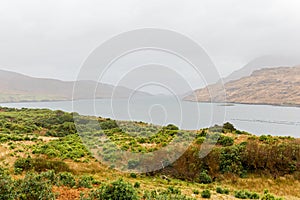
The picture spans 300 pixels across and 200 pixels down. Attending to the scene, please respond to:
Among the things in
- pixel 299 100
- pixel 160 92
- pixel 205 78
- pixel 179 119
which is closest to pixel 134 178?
pixel 179 119

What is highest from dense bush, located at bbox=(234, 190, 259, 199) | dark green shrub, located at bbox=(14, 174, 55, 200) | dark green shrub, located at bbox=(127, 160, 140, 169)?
dark green shrub, located at bbox=(14, 174, 55, 200)

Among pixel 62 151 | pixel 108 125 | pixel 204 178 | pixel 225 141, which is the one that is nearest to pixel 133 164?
pixel 204 178

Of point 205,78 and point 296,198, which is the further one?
point 296,198

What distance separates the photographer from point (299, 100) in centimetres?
15400

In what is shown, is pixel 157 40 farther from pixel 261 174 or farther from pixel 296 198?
pixel 261 174

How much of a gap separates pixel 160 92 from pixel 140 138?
1218 cm

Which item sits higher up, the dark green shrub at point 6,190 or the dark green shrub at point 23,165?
the dark green shrub at point 6,190

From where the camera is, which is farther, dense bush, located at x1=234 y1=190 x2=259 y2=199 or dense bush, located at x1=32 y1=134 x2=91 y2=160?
dense bush, located at x1=32 y1=134 x2=91 y2=160

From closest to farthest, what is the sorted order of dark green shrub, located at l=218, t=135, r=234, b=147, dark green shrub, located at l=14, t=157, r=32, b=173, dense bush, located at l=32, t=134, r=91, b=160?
dark green shrub, located at l=14, t=157, r=32, b=173, dense bush, located at l=32, t=134, r=91, b=160, dark green shrub, located at l=218, t=135, r=234, b=147

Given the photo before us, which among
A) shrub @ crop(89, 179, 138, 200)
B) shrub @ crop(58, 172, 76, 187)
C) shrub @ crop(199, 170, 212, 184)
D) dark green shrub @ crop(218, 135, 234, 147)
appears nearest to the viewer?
shrub @ crop(89, 179, 138, 200)

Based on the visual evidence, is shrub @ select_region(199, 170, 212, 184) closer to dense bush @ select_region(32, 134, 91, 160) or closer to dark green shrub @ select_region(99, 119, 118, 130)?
dense bush @ select_region(32, 134, 91, 160)

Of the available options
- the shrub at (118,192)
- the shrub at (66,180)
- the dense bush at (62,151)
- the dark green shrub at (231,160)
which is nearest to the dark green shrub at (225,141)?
the dark green shrub at (231,160)

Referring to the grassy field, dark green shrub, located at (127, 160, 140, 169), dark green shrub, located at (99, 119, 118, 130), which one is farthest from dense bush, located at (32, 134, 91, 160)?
dark green shrub, located at (99, 119, 118, 130)

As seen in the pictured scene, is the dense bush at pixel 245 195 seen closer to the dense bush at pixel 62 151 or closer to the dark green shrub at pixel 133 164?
the dark green shrub at pixel 133 164
